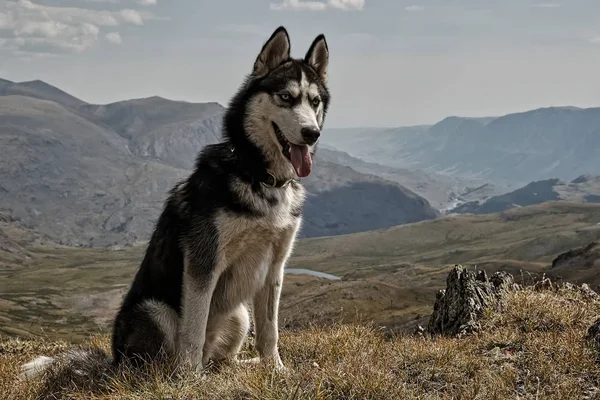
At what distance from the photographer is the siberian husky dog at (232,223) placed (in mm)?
8383

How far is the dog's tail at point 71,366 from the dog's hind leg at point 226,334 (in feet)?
5.15

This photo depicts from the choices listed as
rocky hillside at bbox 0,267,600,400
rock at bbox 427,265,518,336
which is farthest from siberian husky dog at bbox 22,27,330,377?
rock at bbox 427,265,518,336

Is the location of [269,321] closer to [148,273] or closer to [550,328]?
[148,273]

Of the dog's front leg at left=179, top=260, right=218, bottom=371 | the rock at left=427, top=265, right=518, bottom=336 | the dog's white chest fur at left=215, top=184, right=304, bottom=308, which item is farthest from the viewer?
the rock at left=427, top=265, right=518, bottom=336

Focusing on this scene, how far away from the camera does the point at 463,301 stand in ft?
40.8

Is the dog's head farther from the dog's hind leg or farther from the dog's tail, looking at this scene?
the dog's tail

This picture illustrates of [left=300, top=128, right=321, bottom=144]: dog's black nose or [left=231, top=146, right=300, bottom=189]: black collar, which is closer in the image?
[left=300, top=128, right=321, bottom=144]: dog's black nose

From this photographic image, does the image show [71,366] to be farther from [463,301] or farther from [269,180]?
[463,301]

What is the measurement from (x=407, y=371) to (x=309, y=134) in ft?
11.8

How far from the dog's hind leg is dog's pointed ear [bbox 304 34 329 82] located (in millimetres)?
4028

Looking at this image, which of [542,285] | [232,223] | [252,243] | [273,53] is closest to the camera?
[232,223]

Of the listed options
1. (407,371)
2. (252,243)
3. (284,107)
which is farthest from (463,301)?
(284,107)

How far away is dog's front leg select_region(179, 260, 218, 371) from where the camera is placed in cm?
843

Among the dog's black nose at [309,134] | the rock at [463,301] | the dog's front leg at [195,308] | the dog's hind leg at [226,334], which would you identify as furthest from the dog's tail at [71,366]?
the rock at [463,301]
